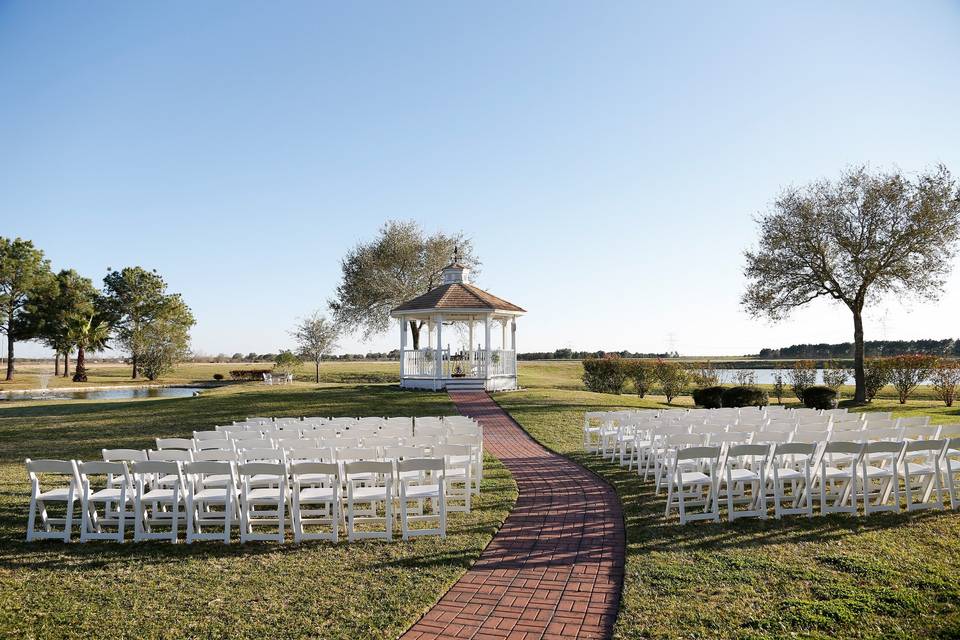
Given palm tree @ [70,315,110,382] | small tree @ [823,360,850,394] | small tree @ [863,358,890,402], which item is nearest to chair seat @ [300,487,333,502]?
small tree @ [863,358,890,402]

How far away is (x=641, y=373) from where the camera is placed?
28609 mm

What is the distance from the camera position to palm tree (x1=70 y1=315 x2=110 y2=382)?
48844 mm

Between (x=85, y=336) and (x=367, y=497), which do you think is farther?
(x=85, y=336)

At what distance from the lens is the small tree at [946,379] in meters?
23.0

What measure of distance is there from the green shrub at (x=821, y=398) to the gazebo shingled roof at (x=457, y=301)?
1124 cm

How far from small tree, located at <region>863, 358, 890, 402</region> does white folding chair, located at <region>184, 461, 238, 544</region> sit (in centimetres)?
2551

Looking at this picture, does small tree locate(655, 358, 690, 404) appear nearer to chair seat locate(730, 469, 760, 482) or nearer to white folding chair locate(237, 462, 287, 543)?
chair seat locate(730, 469, 760, 482)

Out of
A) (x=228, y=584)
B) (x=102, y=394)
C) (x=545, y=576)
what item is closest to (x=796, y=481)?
(x=545, y=576)

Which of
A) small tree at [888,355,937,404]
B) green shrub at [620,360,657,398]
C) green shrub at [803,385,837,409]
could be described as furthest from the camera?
green shrub at [620,360,657,398]

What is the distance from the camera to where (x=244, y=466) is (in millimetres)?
6477

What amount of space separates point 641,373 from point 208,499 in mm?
24021

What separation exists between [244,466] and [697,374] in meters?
24.7

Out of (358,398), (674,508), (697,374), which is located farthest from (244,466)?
(697,374)

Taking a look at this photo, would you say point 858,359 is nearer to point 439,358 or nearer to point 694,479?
point 439,358
